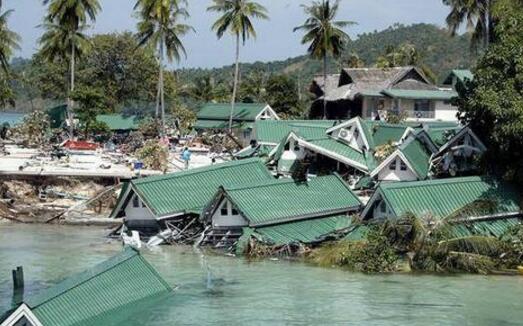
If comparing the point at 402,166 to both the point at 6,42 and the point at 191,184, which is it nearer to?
the point at 191,184

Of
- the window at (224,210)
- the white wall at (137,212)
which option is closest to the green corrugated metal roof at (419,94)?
the window at (224,210)

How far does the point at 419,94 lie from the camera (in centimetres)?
6825

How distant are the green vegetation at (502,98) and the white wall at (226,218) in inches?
489

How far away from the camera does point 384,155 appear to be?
48844 millimetres

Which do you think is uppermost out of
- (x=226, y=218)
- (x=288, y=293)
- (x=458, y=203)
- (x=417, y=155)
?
(x=417, y=155)

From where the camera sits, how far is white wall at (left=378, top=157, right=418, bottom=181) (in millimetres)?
45750

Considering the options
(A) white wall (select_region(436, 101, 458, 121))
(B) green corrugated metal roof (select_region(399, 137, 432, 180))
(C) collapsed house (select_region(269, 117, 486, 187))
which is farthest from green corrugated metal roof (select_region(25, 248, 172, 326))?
(A) white wall (select_region(436, 101, 458, 121))

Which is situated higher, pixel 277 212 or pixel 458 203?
pixel 458 203

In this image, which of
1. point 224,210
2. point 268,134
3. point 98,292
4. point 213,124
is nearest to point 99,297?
point 98,292

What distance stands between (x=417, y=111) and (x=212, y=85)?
1806 inches

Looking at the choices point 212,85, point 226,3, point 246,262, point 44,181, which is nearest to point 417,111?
point 226,3

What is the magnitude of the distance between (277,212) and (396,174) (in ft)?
34.6

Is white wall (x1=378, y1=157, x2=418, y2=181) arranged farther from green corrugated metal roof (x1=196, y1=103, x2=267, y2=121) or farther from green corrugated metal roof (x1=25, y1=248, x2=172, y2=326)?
green corrugated metal roof (x1=196, y1=103, x2=267, y2=121)

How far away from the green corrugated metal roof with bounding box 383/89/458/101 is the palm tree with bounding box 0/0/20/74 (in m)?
29.7
